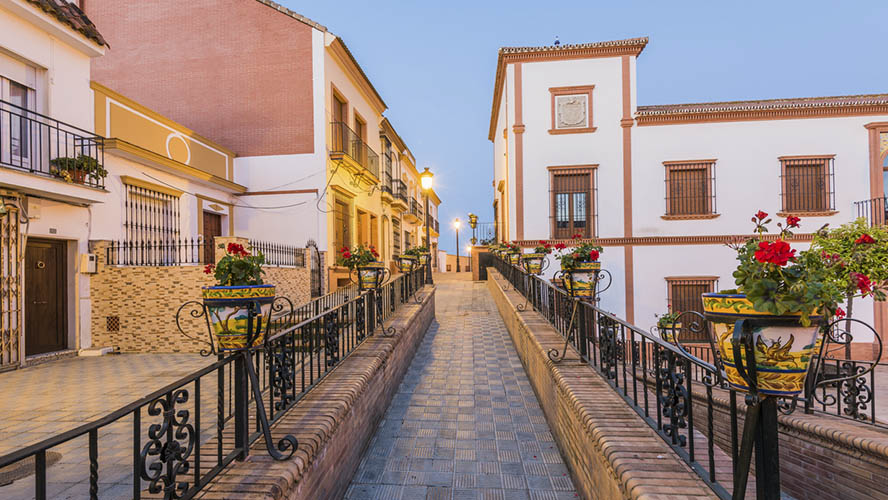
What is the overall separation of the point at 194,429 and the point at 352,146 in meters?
12.3

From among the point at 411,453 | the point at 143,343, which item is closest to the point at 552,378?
the point at 411,453

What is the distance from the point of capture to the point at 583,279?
4289mm

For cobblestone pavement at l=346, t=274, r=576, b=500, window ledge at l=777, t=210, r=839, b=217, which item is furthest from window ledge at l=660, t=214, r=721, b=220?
cobblestone pavement at l=346, t=274, r=576, b=500

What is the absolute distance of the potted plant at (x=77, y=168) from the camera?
6973mm

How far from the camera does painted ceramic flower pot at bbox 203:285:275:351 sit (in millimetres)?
2430

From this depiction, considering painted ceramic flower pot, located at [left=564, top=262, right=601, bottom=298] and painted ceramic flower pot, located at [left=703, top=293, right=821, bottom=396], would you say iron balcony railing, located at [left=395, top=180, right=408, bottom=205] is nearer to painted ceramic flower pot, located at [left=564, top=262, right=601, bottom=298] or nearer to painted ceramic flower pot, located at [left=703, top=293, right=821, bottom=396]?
painted ceramic flower pot, located at [left=564, top=262, right=601, bottom=298]

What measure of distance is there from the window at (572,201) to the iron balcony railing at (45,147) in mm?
A: 12311

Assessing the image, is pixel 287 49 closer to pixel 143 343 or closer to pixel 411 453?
pixel 143 343

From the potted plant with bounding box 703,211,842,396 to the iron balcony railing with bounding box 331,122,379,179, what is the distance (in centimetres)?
1211

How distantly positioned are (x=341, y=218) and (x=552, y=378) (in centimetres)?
1036

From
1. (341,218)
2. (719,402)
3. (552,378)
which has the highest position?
(341,218)

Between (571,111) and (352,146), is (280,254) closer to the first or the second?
(352,146)

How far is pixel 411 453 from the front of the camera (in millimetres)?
3799

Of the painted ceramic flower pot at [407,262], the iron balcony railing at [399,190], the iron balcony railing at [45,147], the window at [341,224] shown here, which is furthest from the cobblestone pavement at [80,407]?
the iron balcony railing at [399,190]
